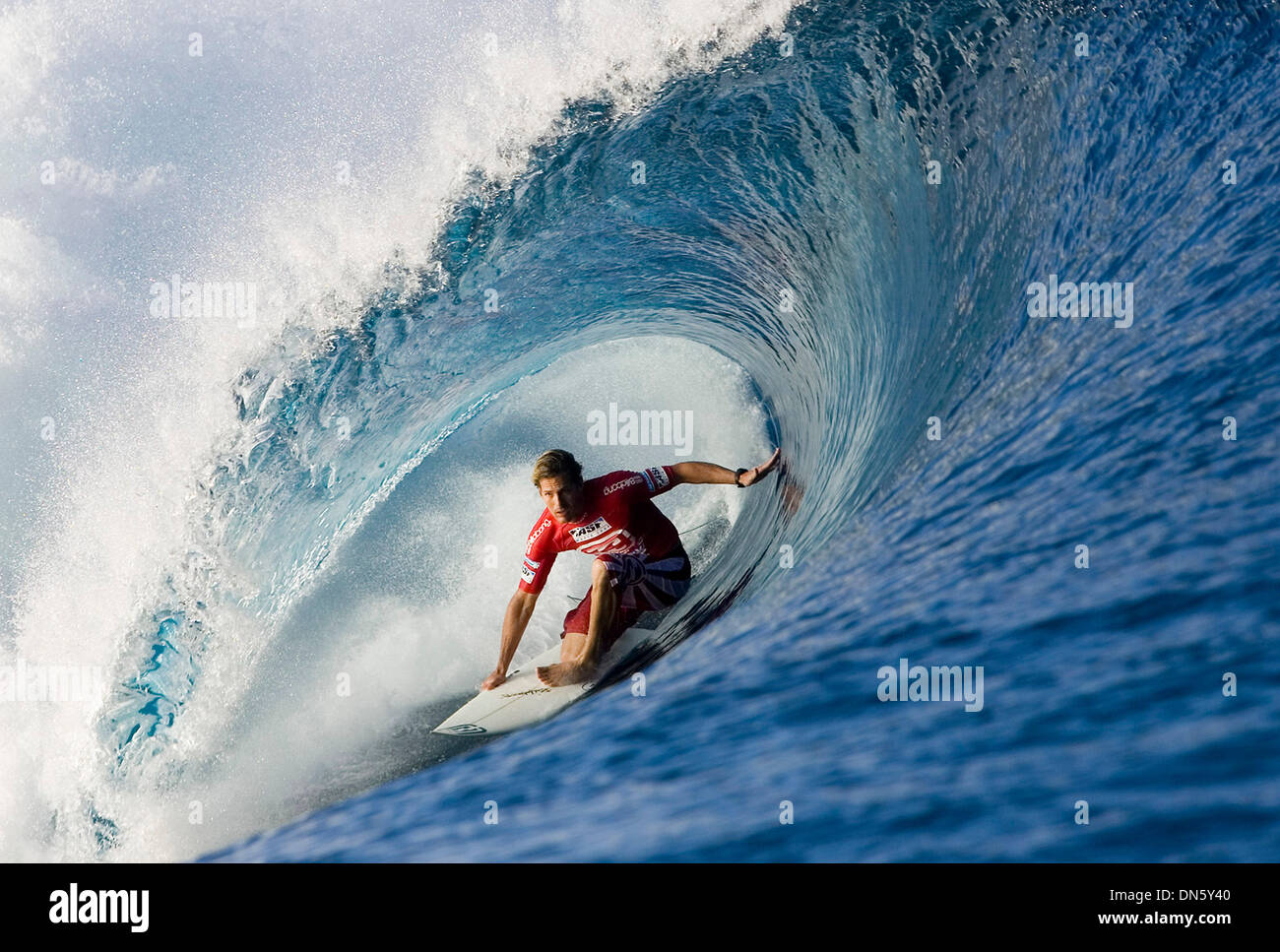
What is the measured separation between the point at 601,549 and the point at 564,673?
79 cm

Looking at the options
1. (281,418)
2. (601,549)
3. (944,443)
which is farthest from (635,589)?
(281,418)

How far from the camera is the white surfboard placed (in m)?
5.80

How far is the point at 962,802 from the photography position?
3.09 m

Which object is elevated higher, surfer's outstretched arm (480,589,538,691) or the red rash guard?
the red rash guard

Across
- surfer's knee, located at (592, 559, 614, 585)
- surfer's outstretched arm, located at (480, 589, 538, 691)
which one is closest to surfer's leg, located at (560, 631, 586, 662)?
surfer's outstretched arm, located at (480, 589, 538, 691)

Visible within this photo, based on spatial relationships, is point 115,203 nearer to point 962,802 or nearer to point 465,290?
point 465,290

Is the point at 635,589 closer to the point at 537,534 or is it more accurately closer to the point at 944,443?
the point at 537,534

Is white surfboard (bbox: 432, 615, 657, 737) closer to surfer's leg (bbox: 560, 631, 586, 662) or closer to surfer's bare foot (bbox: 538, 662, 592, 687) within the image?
surfer's bare foot (bbox: 538, 662, 592, 687)

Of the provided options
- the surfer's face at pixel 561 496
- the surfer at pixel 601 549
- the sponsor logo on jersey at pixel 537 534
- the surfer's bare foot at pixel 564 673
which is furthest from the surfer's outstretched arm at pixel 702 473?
the surfer's bare foot at pixel 564 673

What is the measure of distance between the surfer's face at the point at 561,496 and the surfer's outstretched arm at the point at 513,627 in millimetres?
631

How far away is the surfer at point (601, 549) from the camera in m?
5.83
